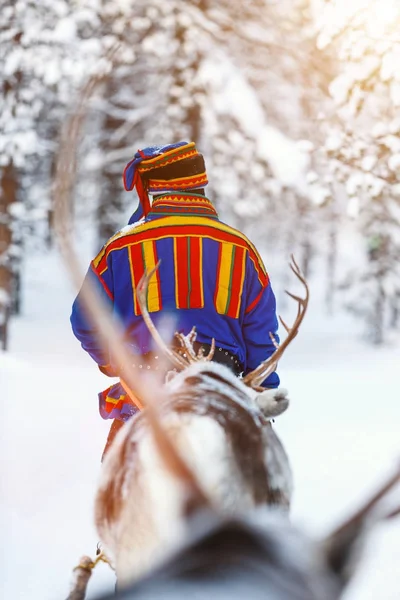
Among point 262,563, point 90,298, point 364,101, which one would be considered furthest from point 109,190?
point 262,563

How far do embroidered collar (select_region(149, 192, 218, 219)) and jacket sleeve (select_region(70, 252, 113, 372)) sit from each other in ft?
1.06

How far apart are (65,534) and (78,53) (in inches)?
292

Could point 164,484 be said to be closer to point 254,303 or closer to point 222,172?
point 254,303

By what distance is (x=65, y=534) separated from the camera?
415 centimetres

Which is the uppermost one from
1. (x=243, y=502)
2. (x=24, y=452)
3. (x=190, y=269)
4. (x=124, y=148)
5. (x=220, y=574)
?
(x=124, y=148)

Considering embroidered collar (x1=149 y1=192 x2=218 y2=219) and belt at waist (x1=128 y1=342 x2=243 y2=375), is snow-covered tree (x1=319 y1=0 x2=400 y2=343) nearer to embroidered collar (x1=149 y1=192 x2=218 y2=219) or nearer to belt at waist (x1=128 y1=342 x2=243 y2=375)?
embroidered collar (x1=149 y1=192 x2=218 y2=219)

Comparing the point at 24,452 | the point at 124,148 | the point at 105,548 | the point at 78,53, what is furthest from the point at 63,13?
the point at 105,548

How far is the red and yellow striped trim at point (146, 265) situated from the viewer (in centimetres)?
261

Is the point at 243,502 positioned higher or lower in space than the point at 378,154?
lower

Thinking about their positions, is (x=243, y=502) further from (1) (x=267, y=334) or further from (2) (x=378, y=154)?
(2) (x=378, y=154)

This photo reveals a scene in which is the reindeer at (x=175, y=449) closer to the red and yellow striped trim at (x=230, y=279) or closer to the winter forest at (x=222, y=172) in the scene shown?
the winter forest at (x=222, y=172)

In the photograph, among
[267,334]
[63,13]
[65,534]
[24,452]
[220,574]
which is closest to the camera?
[220,574]

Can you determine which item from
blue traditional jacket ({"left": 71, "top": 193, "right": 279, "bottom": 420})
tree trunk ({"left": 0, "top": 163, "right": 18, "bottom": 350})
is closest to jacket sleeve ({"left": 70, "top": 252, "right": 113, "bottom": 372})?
blue traditional jacket ({"left": 71, "top": 193, "right": 279, "bottom": 420})

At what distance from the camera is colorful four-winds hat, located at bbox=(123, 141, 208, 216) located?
2.78 meters
